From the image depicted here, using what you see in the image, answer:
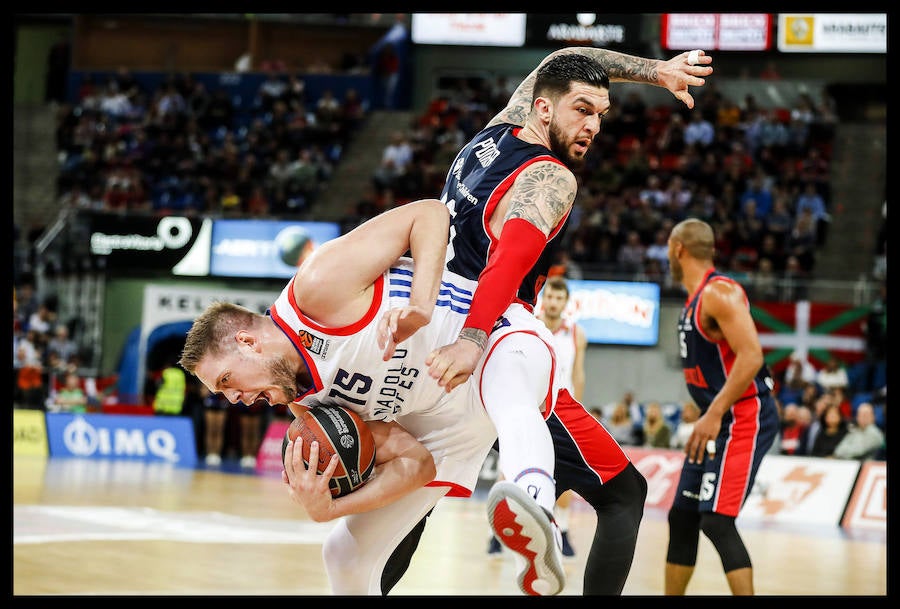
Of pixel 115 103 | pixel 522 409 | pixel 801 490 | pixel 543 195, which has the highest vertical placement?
pixel 115 103

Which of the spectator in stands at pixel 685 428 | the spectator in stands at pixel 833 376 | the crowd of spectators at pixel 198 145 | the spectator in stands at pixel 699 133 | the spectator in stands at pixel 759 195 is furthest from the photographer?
the crowd of spectators at pixel 198 145

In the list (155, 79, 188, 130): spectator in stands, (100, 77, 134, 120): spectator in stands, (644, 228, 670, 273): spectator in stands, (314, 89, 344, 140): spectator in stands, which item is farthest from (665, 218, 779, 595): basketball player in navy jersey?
(100, 77, 134, 120): spectator in stands

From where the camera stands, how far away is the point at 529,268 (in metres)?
4.07

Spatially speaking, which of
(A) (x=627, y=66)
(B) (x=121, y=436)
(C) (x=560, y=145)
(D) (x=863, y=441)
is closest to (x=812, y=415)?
(D) (x=863, y=441)

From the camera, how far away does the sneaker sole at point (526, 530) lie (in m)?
3.45

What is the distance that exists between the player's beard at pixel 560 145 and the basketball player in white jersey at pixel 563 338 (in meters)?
3.87

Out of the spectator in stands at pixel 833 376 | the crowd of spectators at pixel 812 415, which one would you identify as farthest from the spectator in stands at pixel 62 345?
the spectator in stands at pixel 833 376

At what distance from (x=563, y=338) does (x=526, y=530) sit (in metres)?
5.79

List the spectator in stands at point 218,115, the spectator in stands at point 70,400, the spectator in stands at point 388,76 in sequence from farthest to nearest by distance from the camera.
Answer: the spectator in stands at point 388,76 → the spectator in stands at point 218,115 → the spectator in stands at point 70,400

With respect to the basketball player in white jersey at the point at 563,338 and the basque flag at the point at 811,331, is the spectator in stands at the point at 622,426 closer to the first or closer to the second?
the basque flag at the point at 811,331

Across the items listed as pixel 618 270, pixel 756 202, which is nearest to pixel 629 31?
pixel 756 202

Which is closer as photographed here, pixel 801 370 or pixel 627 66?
pixel 627 66

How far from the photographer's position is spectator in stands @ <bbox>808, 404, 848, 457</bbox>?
526 inches

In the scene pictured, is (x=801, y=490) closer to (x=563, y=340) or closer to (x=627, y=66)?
(x=563, y=340)
